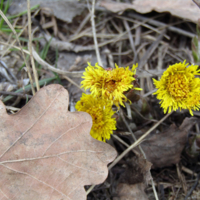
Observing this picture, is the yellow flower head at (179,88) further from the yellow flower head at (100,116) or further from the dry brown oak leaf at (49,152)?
the dry brown oak leaf at (49,152)

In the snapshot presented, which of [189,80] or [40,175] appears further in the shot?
[189,80]

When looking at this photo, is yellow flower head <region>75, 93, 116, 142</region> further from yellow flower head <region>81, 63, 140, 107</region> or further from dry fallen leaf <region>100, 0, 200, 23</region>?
dry fallen leaf <region>100, 0, 200, 23</region>

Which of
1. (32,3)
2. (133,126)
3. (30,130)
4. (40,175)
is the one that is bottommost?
(133,126)

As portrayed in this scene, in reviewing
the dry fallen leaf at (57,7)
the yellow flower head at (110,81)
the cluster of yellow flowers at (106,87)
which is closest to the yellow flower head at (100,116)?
the cluster of yellow flowers at (106,87)

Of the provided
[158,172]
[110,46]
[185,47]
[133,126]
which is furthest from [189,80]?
[110,46]

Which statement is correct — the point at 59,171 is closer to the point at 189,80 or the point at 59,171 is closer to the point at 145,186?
the point at 145,186

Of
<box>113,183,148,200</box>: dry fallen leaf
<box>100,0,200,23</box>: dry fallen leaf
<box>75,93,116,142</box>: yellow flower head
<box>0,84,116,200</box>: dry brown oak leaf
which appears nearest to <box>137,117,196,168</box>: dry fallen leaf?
<box>113,183,148,200</box>: dry fallen leaf
